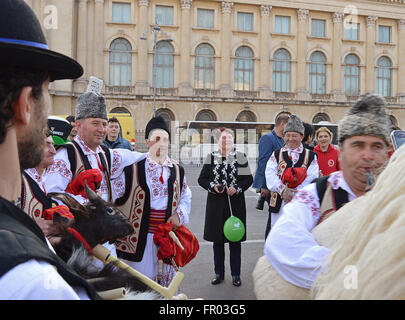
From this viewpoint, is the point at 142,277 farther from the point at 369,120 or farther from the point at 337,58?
the point at 337,58

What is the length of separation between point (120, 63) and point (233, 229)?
30.9 metres

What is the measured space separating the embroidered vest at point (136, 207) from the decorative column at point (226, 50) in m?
31.2

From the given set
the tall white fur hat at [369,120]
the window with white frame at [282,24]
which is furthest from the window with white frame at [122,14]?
the tall white fur hat at [369,120]

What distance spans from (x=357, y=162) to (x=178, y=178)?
207 cm

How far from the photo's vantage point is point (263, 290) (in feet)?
4.32

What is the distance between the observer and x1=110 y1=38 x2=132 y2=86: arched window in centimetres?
3303

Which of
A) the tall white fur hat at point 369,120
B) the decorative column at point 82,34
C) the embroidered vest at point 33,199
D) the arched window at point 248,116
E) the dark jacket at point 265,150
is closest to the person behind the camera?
the tall white fur hat at point 369,120

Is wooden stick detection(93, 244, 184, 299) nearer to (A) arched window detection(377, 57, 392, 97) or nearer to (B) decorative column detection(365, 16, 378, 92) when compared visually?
(B) decorative column detection(365, 16, 378, 92)

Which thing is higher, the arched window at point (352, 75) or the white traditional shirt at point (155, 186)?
the arched window at point (352, 75)

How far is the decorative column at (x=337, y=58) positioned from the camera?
1428 inches

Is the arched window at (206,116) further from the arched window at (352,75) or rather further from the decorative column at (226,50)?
the arched window at (352,75)

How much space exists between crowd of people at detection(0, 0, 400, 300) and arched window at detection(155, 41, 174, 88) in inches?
1162
